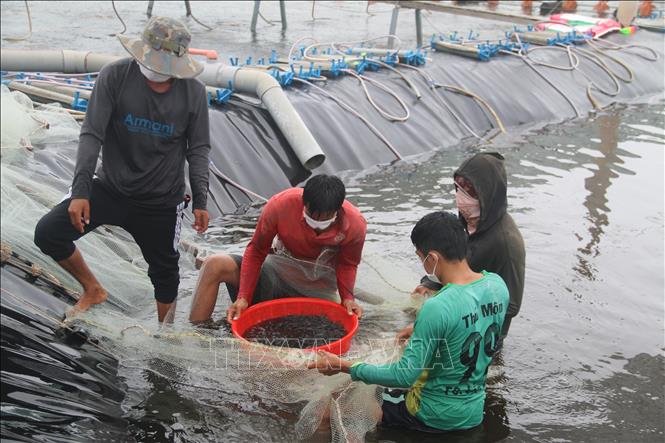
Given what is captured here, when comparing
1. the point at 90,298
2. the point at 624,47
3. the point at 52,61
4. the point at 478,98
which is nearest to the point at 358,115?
the point at 478,98

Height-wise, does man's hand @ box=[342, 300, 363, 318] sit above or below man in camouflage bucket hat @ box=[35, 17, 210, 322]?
below

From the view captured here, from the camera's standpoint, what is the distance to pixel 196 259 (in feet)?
18.5

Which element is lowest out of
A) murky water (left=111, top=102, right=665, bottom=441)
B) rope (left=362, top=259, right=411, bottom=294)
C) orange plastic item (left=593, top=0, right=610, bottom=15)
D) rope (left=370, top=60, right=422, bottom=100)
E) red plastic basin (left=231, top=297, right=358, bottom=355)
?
murky water (left=111, top=102, right=665, bottom=441)

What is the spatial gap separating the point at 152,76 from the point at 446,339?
2004mm

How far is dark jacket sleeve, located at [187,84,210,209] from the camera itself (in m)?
4.16

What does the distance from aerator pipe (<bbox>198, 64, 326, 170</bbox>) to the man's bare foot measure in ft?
13.7

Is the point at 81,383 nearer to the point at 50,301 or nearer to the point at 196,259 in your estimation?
the point at 50,301

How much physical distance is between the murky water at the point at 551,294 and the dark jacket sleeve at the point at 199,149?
833mm

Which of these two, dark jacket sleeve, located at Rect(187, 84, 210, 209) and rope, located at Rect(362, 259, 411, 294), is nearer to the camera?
dark jacket sleeve, located at Rect(187, 84, 210, 209)

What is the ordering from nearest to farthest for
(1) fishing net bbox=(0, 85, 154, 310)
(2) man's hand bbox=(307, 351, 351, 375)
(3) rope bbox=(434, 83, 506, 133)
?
1. (2) man's hand bbox=(307, 351, 351, 375)
2. (1) fishing net bbox=(0, 85, 154, 310)
3. (3) rope bbox=(434, 83, 506, 133)

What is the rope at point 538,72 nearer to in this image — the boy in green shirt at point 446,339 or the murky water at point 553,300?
the murky water at point 553,300

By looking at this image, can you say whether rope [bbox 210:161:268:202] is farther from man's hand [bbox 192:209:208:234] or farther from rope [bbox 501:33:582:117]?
rope [bbox 501:33:582:117]

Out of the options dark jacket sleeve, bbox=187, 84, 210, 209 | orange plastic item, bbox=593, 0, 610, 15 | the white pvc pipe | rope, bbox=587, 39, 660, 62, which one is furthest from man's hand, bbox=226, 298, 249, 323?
orange plastic item, bbox=593, 0, 610, 15

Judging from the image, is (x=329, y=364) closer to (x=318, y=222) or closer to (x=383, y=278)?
(x=318, y=222)
